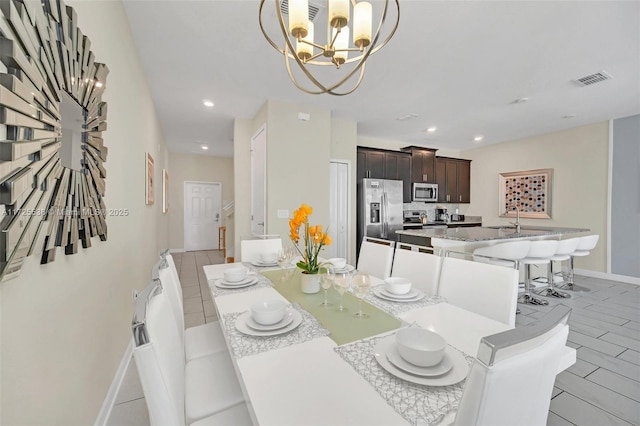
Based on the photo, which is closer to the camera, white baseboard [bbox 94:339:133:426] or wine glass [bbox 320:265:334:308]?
wine glass [bbox 320:265:334:308]

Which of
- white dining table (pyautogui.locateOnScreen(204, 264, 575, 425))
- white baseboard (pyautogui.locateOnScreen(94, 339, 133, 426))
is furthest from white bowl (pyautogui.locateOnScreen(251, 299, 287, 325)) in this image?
white baseboard (pyautogui.locateOnScreen(94, 339, 133, 426))

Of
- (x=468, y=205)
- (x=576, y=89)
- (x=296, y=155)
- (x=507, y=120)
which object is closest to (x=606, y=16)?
(x=576, y=89)

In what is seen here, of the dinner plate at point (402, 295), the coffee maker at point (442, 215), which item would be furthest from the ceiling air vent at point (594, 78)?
the coffee maker at point (442, 215)

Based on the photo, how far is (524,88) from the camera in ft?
11.0

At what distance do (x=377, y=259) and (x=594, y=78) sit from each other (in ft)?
11.3

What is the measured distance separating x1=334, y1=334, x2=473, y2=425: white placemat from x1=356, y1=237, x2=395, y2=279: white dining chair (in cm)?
118

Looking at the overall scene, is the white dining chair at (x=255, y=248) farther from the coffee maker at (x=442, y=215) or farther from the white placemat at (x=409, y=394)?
the coffee maker at (x=442, y=215)

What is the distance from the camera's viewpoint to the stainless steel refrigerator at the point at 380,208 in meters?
4.79

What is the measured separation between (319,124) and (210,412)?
3.61 metres

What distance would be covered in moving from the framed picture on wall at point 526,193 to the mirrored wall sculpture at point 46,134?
259 inches

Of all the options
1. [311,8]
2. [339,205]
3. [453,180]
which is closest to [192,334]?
[311,8]

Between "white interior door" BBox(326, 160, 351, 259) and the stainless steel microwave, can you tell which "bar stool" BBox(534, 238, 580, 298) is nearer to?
the stainless steel microwave

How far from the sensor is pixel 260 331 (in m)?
1.03

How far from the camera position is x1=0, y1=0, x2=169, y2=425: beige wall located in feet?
2.68
